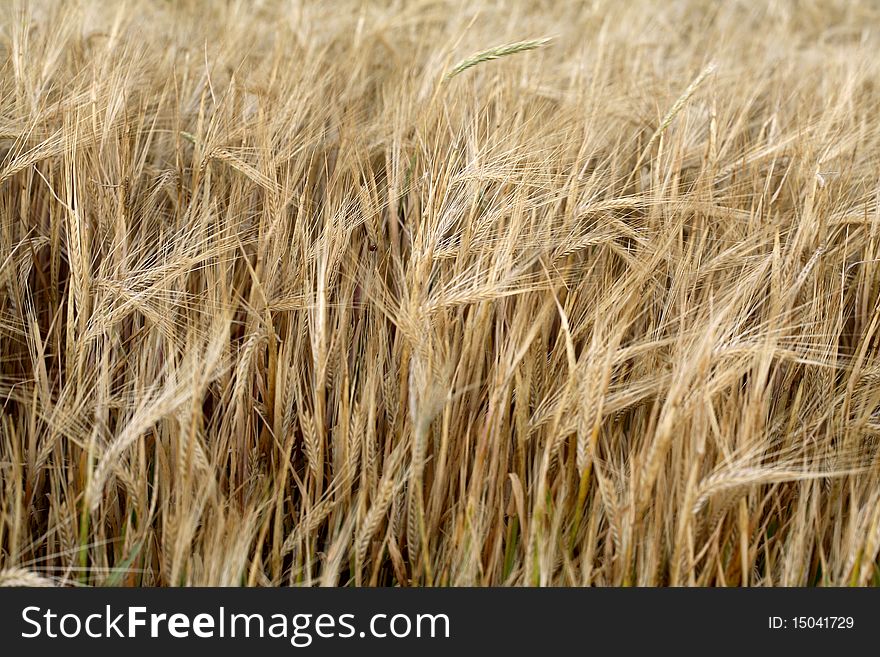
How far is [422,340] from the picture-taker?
1.04 meters

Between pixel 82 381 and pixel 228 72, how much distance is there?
770 mm

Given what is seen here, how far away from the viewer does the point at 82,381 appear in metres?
1.08

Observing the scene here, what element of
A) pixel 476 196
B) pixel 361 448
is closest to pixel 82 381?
pixel 361 448

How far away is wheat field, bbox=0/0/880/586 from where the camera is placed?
101cm

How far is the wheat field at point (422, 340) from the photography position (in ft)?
3.30

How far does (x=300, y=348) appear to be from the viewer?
1148 millimetres

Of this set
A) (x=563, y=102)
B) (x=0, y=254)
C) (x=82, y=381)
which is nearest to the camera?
(x=82, y=381)

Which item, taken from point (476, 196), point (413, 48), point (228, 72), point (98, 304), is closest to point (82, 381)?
point (98, 304)

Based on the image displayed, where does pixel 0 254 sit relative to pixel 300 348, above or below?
above

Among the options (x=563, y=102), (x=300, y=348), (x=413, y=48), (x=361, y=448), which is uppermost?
(x=413, y=48)

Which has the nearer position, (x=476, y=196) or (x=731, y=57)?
(x=476, y=196)

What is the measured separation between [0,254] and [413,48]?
1080 mm

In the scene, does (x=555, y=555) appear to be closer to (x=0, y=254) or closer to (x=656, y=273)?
(x=656, y=273)
